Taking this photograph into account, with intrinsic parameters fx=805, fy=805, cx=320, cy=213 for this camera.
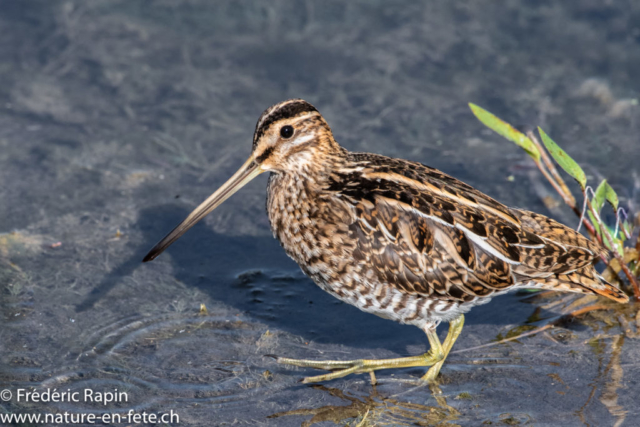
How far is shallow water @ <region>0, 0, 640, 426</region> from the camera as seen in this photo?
16.1 feet

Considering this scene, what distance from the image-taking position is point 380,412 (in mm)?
4766

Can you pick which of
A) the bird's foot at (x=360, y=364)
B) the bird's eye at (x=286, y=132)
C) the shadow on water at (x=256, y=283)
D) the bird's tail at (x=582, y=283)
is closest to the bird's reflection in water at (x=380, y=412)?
the bird's foot at (x=360, y=364)

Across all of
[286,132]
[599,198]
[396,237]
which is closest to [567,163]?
[599,198]

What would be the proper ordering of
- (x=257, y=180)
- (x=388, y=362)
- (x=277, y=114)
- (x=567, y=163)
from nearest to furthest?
(x=277, y=114) < (x=388, y=362) < (x=567, y=163) < (x=257, y=180)

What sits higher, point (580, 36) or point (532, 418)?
point (580, 36)

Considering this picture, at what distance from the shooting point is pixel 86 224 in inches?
249

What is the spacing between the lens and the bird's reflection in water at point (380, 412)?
467 centimetres

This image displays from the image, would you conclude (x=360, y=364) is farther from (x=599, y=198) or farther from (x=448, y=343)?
(x=599, y=198)

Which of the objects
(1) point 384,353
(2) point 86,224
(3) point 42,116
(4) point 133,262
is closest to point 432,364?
(1) point 384,353

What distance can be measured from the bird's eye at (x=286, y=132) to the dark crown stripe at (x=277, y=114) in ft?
0.21

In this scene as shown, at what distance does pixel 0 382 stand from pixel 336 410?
2.00 meters

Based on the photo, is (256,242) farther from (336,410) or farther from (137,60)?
(137,60)

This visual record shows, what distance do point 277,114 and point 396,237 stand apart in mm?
1053

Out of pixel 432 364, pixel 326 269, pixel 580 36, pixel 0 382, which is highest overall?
pixel 580 36
